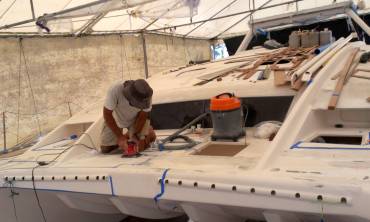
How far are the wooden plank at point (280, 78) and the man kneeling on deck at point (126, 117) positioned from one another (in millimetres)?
1081

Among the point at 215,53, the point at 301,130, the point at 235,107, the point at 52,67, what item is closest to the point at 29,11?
the point at 52,67

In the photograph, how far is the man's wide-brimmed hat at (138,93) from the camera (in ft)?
9.48

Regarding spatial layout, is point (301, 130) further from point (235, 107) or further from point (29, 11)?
point (29, 11)

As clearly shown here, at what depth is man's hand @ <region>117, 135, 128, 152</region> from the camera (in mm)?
2919

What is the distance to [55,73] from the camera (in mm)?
8977

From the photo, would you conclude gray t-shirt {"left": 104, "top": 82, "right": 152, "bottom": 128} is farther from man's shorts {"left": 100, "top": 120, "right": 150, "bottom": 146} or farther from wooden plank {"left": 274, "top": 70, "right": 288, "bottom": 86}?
wooden plank {"left": 274, "top": 70, "right": 288, "bottom": 86}

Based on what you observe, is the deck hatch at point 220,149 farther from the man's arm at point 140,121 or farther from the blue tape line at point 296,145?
the man's arm at point 140,121

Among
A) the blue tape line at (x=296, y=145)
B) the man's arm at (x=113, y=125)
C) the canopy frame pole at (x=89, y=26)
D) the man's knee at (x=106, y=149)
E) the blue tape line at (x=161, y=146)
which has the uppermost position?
the canopy frame pole at (x=89, y=26)

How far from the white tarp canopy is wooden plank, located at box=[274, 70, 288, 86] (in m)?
3.49

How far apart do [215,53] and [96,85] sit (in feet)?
24.5

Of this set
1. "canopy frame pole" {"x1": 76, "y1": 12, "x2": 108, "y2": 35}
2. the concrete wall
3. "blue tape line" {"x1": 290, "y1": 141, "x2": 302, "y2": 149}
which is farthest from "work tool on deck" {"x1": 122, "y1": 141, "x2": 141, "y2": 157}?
"canopy frame pole" {"x1": 76, "y1": 12, "x2": 108, "y2": 35}

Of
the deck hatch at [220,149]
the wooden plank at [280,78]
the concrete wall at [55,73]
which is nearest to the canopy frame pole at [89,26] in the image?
the concrete wall at [55,73]

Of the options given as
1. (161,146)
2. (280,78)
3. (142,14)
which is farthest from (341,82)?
(142,14)

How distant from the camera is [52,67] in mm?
8922
